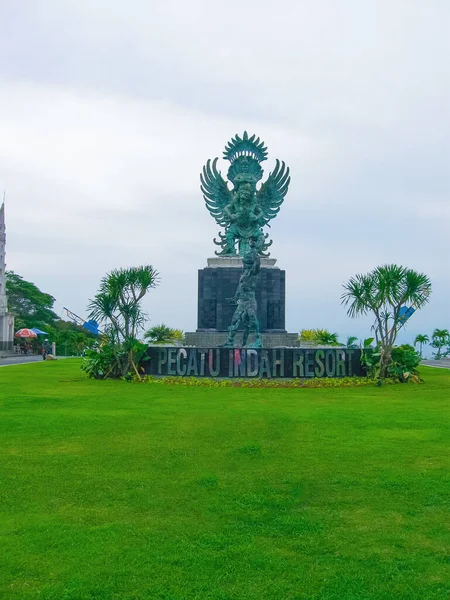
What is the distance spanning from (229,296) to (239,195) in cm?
481

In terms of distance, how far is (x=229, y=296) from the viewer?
2983 centimetres

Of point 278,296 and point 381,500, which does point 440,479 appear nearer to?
point 381,500

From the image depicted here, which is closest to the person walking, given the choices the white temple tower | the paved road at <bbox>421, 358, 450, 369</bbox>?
the white temple tower

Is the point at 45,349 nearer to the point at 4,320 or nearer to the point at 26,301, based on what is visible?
the point at 4,320

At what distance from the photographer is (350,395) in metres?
14.7

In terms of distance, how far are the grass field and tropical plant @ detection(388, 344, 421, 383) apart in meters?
7.85

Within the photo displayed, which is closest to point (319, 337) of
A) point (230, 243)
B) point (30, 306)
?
point (230, 243)

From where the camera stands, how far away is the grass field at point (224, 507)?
4121 mm

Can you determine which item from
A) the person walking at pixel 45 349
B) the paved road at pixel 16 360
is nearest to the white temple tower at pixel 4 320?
the person walking at pixel 45 349

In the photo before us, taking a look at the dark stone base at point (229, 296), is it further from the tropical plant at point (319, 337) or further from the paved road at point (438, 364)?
the paved road at point (438, 364)

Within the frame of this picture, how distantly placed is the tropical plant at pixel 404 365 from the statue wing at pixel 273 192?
1389cm

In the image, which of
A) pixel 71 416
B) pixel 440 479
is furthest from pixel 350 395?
pixel 440 479

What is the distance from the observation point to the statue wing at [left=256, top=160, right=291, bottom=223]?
31297 millimetres

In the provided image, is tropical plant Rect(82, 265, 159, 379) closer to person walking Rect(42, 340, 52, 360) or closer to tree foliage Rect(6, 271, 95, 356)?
person walking Rect(42, 340, 52, 360)
